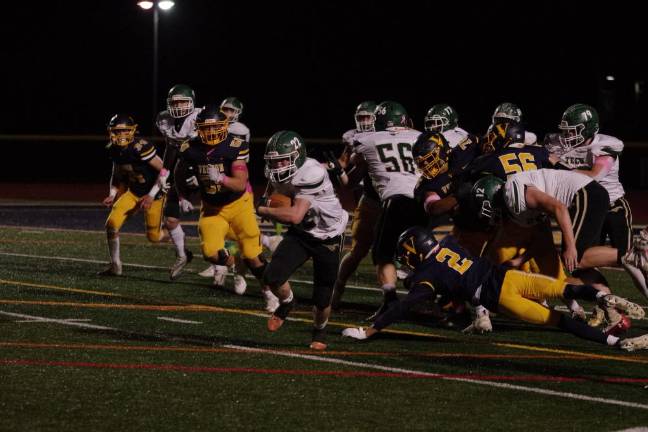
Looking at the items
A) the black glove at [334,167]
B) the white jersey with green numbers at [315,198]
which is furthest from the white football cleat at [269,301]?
the white jersey with green numbers at [315,198]

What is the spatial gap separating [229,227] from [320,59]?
95.3 ft

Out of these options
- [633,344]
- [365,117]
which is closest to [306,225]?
[633,344]

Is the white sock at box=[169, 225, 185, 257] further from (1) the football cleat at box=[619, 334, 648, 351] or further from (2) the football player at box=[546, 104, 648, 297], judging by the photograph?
(1) the football cleat at box=[619, 334, 648, 351]

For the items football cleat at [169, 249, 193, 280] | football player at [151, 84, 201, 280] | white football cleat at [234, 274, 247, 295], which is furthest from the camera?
football player at [151, 84, 201, 280]

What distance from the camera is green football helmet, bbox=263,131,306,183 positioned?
763cm

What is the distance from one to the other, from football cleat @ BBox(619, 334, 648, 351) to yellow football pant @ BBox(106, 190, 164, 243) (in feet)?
18.6

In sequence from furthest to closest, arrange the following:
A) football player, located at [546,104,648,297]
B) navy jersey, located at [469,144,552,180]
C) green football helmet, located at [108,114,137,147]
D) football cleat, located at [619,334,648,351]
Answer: green football helmet, located at [108,114,137,147] → football player, located at [546,104,648,297] → navy jersey, located at [469,144,552,180] → football cleat, located at [619,334,648,351]

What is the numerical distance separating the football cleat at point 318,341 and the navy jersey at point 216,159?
231 cm

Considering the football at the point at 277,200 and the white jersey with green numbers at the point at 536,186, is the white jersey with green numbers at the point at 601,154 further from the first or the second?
the football at the point at 277,200

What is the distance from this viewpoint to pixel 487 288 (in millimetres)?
7297

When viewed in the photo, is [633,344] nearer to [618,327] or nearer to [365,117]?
[618,327]

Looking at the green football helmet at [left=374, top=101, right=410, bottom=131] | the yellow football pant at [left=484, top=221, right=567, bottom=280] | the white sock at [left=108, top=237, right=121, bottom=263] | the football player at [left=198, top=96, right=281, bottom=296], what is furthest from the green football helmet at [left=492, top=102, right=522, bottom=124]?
the white sock at [left=108, top=237, right=121, bottom=263]

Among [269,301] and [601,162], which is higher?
[601,162]

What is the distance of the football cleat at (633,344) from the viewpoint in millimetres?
7438
